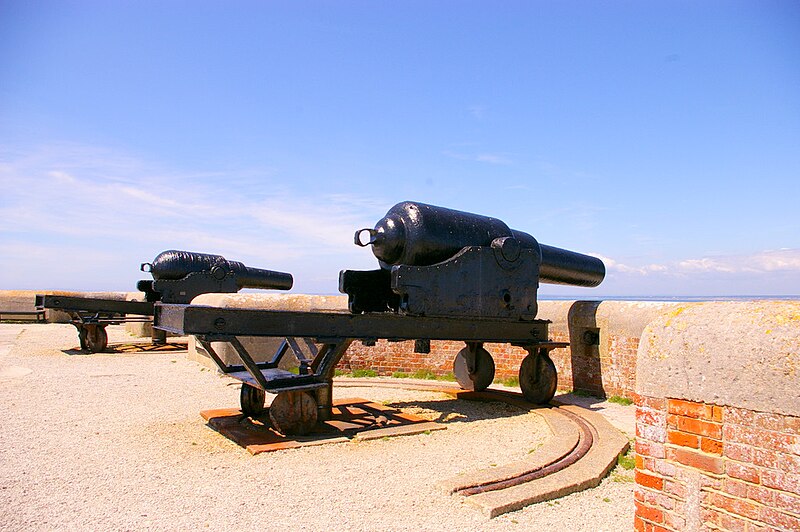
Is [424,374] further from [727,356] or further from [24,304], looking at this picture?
[24,304]

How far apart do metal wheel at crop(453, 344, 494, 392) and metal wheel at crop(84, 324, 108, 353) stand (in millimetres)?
8040

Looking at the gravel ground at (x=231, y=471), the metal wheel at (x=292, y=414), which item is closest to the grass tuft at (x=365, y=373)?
the gravel ground at (x=231, y=471)

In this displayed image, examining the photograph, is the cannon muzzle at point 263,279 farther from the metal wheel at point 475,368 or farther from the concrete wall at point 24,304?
the concrete wall at point 24,304

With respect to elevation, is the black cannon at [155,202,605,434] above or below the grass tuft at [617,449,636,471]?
above

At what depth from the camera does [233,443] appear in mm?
5512

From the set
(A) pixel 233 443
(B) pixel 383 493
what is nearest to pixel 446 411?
(A) pixel 233 443

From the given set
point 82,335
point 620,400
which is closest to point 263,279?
point 82,335

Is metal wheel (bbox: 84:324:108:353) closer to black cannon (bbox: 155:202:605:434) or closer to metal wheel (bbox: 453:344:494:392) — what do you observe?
black cannon (bbox: 155:202:605:434)

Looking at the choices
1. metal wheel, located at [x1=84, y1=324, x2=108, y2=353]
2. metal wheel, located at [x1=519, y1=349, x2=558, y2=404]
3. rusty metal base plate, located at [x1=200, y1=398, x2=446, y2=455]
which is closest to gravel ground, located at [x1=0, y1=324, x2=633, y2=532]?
rusty metal base plate, located at [x1=200, y1=398, x2=446, y2=455]

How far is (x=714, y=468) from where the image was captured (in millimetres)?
2742

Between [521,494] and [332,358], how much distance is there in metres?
2.45

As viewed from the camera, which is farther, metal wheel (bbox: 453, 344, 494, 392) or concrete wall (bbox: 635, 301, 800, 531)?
metal wheel (bbox: 453, 344, 494, 392)

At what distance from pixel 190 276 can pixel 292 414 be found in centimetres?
865

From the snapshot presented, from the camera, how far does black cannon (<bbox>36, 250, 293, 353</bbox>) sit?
12547 millimetres
